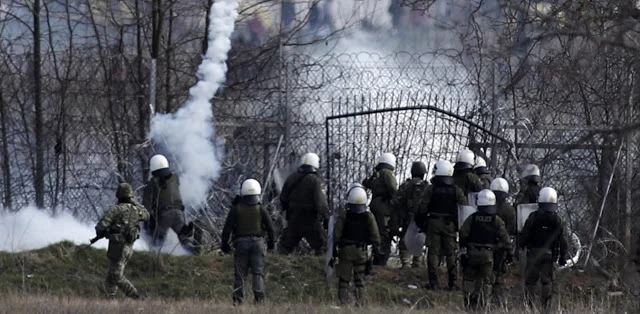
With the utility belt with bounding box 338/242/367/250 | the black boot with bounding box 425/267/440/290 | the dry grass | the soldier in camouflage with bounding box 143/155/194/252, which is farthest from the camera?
the soldier in camouflage with bounding box 143/155/194/252

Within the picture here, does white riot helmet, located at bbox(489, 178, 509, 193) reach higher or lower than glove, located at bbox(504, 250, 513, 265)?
higher

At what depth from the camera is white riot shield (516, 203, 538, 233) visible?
15086 mm

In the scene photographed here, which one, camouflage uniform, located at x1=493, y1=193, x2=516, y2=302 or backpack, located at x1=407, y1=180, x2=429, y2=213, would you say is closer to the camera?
camouflage uniform, located at x1=493, y1=193, x2=516, y2=302

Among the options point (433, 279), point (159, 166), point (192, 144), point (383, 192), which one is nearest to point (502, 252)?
point (433, 279)

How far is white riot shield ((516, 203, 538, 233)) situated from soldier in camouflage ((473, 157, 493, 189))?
0.55 metres

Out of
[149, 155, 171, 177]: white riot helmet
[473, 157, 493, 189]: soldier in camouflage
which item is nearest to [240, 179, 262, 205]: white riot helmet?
[149, 155, 171, 177]: white riot helmet

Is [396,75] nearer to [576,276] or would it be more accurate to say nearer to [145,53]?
[576,276]

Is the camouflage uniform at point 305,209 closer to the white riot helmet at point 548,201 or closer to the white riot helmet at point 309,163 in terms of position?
the white riot helmet at point 309,163

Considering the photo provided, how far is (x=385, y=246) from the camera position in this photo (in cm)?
1588

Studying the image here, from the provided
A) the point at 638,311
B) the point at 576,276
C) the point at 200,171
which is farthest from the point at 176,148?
the point at 638,311

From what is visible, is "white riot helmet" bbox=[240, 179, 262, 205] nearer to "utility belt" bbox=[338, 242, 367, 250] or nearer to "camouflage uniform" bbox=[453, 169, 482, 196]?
"utility belt" bbox=[338, 242, 367, 250]

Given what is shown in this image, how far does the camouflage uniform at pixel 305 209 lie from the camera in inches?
616

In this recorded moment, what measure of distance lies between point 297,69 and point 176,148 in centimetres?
194

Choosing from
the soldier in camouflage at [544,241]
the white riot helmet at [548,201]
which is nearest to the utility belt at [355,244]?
the soldier in camouflage at [544,241]
